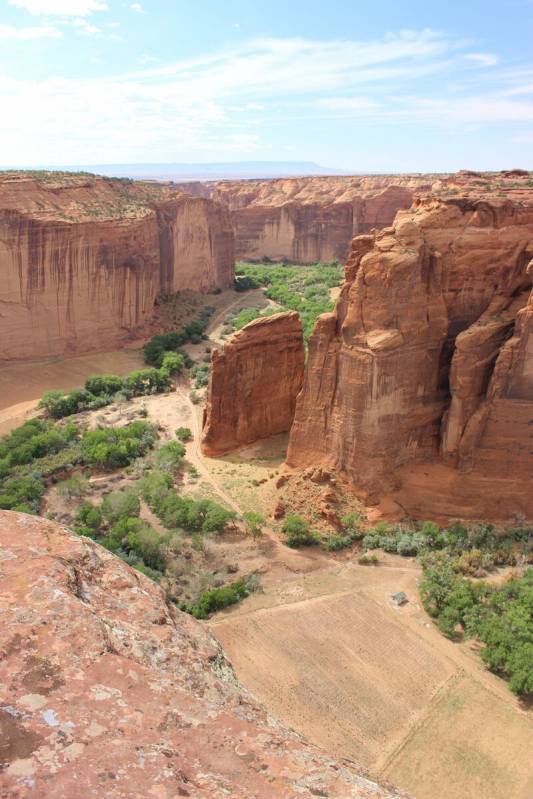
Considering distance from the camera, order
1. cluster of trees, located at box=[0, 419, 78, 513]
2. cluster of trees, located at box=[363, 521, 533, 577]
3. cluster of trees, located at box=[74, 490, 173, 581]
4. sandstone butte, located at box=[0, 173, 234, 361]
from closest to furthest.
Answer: cluster of trees, located at box=[363, 521, 533, 577] < cluster of trees, located at box=[74, 490, 173, 581] < cluster of trees, located at box=[0, 419, 78, 513] < sandstone butte, located at box=[0, 173, 234, 361]

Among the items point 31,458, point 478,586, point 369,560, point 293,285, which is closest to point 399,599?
point 369,560

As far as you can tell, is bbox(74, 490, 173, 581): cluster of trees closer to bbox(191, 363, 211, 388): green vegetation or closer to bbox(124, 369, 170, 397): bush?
bbox(124, 369, 170, 397): bush

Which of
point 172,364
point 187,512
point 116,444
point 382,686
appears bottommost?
point 382,686

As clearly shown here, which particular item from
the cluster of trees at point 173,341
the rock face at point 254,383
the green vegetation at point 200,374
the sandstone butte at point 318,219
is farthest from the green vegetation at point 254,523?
the sandstone butte at point 318,219

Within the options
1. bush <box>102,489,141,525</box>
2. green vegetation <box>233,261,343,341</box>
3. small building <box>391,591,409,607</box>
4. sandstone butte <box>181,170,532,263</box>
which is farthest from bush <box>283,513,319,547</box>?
sandstone butte <box>181,170,532,263</box>

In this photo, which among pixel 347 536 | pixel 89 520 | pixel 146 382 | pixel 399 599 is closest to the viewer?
pixel 399 599

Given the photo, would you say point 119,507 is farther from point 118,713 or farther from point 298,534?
point 118,713

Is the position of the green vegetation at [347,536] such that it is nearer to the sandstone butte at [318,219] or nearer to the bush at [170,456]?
the bush at [170,456]
